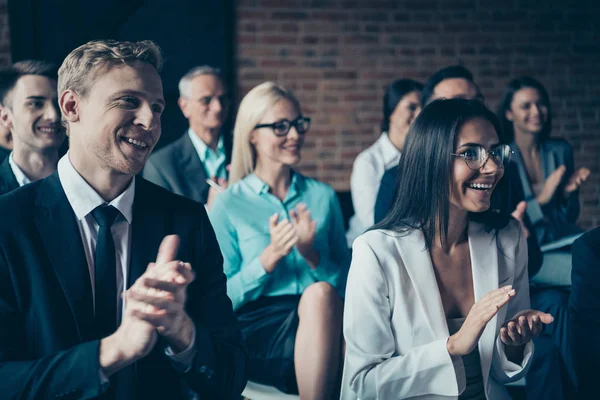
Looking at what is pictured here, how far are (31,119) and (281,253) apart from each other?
1.13 m

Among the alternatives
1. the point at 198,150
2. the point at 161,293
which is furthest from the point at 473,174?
the point at 198,150

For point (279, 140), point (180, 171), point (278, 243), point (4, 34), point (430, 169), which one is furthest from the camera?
point (4, 34)

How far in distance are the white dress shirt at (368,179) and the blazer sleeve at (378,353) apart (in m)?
1.75

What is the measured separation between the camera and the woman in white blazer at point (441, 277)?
1.82m

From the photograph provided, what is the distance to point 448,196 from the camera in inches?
77.6

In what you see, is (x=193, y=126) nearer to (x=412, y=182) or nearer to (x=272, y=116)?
(x=272, y=116)

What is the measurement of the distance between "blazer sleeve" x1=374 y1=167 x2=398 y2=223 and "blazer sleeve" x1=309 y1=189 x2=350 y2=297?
0.64 ft

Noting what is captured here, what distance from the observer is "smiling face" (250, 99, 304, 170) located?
294 centimetres

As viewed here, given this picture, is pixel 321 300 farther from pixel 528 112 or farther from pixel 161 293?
pixel 528 112

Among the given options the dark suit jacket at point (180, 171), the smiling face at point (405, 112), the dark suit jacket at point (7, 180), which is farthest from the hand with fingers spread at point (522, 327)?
the smiling face at point (405, 112)

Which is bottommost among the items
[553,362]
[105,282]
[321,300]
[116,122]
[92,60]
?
[553,362]

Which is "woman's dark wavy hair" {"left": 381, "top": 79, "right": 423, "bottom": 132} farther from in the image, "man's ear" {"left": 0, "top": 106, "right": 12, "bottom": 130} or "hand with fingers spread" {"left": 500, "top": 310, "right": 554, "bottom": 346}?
"hand with fingers spread" {"left": 500, "top": 310, "right": 554, "bottom": 346}

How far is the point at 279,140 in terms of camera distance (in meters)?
2.93

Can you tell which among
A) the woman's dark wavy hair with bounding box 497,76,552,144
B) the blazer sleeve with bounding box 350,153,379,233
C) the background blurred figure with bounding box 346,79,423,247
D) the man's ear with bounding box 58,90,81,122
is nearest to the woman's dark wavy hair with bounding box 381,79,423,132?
the background blurred figure with bounding box 346,79,423,247
